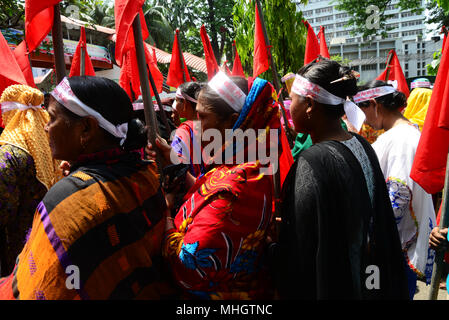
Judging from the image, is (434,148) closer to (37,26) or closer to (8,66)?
(37,26)

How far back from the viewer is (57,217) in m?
1.27

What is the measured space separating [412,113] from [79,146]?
4998 mm

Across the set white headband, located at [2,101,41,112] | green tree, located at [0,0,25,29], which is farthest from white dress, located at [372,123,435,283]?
green tree, located at [0,0,25,29]

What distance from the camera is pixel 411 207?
8.76 ft

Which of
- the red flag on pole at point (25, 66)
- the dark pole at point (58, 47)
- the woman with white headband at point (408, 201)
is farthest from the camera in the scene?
the red flag on pole at point (25, 66)

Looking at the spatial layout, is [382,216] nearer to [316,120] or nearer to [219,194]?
[316,120]

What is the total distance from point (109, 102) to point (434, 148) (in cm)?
225

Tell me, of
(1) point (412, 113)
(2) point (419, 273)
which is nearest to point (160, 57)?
(1) point (412, 113)

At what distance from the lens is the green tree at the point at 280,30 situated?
28.2 ft

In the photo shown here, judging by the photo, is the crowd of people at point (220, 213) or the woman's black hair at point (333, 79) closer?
the crowd of people at point (220, 213)

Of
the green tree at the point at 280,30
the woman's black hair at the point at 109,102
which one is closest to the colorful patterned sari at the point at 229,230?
the woman's black hair at the point at 109,102

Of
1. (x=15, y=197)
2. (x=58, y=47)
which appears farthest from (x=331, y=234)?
(x=15, y=197)

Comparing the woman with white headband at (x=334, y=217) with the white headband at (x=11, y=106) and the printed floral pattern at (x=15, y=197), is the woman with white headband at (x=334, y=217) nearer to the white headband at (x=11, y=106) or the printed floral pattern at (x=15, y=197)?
the printed floral pattern at (x=15, y=197)

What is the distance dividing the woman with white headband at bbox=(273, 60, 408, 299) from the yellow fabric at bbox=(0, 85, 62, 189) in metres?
2.07
